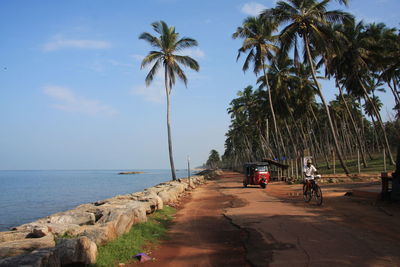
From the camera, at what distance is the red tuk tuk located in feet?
75.5

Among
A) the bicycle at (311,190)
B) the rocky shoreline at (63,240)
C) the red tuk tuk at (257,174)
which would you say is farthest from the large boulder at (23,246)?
the red tuk tuk at (257,174)

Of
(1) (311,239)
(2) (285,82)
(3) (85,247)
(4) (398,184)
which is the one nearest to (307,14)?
(2) (285,82)

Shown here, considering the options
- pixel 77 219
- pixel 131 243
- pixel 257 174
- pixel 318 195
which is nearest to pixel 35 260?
pixel 131 243

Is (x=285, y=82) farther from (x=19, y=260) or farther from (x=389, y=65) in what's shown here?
(x=19, y=260)

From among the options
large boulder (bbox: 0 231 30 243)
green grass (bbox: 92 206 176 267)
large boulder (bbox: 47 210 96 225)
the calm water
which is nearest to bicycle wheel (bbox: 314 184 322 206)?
green grass (bbox: 92 206 176 267)

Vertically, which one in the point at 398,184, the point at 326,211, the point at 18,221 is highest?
the point at 398,184

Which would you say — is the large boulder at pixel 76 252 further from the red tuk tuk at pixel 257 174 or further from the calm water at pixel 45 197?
the red tuk tuk at pixel 257 174

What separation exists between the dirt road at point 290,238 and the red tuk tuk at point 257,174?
38.5 ft

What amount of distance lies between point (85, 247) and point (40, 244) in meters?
0.77

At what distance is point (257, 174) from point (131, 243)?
1760 cm

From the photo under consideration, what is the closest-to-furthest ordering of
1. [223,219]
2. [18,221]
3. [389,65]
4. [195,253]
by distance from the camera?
[195,253] < [223,219] < [18,221] < [389,65]

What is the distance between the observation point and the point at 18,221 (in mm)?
16922

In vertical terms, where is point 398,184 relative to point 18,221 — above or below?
above

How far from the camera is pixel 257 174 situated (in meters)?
23.3
